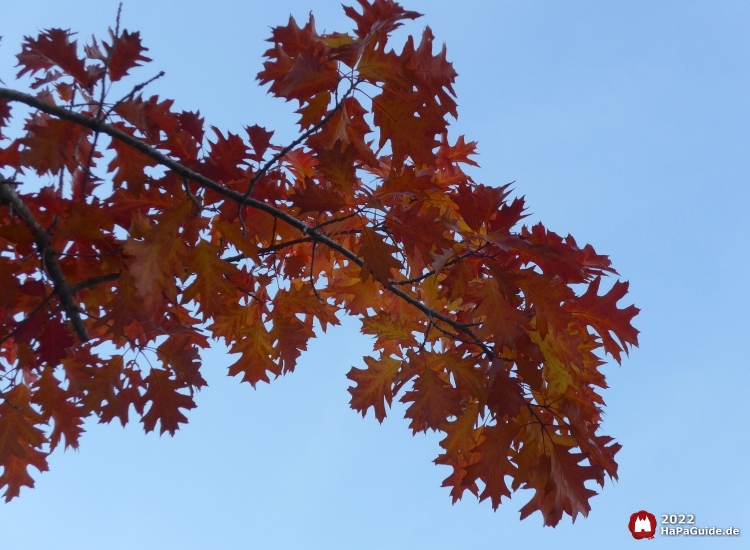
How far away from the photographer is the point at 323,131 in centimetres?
204

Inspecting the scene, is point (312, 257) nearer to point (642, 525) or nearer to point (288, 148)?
point (288, 148)

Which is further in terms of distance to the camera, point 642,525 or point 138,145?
point 642,525

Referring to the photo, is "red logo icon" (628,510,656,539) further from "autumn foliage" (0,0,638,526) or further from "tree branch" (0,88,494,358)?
"tree branch" (0,88,494,358)

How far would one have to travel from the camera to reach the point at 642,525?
161 inches

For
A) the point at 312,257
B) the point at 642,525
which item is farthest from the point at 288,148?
the point at 642,525

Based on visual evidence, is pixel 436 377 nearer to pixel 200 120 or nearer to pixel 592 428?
pixel 592 428

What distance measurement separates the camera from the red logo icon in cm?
396

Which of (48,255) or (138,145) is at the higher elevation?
(138,145)

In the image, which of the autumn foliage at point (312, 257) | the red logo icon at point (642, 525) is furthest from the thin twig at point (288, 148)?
the red logo icon at point (642, 525)

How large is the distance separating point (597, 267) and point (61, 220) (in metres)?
1.64

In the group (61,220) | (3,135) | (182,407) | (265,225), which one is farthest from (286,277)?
(3,135)

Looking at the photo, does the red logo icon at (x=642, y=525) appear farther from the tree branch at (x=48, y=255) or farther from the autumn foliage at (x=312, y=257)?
the tree branch at (x=48, y=255)

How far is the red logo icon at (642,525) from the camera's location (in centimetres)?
396

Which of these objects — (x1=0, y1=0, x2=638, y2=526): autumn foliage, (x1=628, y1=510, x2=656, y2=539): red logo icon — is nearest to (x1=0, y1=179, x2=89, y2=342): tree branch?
(x1=0, y1=0, x2=638, y2=526): autumn foliage
